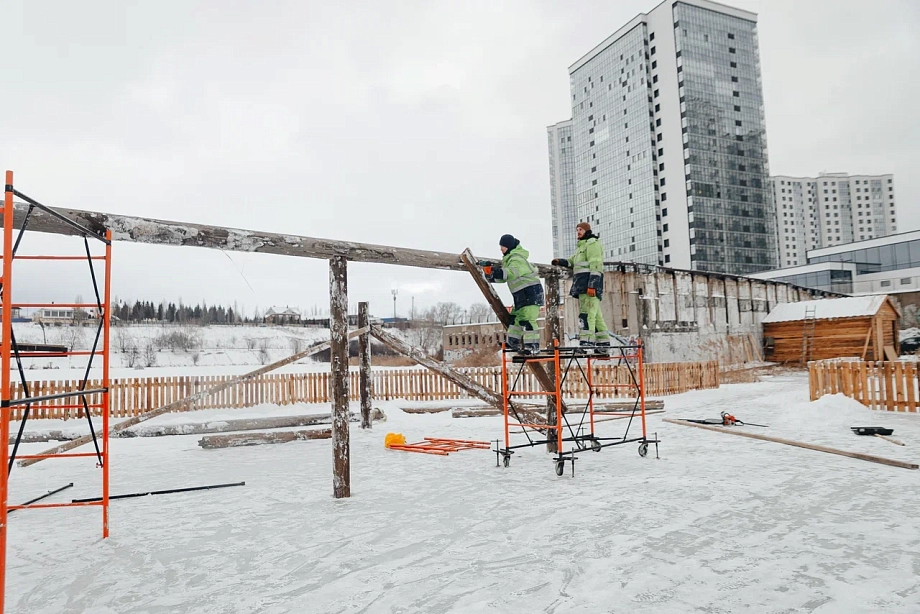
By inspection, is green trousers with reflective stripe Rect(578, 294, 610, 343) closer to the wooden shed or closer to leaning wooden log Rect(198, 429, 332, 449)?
leaning wooden log Rect(198, 429, 332, 449)

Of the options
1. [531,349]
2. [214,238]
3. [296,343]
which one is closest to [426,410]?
[531,349]

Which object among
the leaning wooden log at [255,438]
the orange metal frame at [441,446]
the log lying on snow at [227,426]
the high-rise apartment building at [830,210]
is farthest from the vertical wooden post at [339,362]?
the high-rise apartment building at [830,210]

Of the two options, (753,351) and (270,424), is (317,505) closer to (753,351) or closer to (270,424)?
(270,424)

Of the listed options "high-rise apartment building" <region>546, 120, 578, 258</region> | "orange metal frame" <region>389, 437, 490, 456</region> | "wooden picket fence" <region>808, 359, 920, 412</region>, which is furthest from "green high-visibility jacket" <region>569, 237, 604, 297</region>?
"high-rise apartment building" <region>546, 120, 578, 258</region>

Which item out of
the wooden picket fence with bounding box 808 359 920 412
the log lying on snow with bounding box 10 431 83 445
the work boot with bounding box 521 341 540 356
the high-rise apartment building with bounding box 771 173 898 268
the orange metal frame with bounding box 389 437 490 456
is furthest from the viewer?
the high-rise apartment building with bounding box 771 173 898 268

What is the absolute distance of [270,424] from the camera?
11953 mm

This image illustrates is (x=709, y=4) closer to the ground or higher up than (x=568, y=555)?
higher up

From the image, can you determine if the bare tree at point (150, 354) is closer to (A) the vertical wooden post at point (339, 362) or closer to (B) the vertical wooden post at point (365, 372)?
(B) the vertical wooden post at point (365, 372)

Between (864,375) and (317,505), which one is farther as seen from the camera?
(864,375)

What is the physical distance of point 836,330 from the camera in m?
30.9

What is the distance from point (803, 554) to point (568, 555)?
1.77m

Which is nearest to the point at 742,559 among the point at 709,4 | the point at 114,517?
the point at 114,517

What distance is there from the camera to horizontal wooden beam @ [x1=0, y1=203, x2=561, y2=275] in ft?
15.9

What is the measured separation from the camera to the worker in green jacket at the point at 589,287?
7.83 metres
